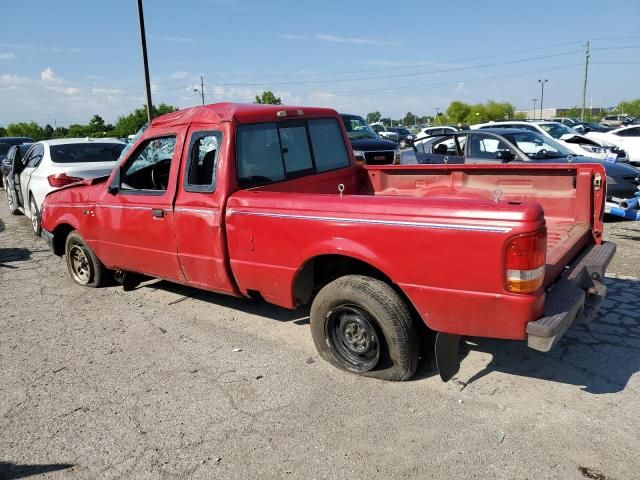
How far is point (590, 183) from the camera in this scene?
169 inches

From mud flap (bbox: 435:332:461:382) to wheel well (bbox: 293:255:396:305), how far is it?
568mm

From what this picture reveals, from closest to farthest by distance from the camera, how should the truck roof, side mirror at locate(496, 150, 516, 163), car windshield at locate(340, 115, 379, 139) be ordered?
the truck roof
side mirror at locate(496, 150, 516, 163)
car windshield at locate(340, 115, 379, 139)

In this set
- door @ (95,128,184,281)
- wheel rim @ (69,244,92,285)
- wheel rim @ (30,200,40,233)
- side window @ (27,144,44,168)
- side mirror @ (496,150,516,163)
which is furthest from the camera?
side window @ (27,144,44,168)

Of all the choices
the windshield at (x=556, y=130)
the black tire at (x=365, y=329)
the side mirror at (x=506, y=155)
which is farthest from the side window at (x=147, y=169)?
the windshield at (x=556, y=130)

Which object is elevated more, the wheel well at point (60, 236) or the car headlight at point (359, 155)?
the car headlight at point (359, 155)

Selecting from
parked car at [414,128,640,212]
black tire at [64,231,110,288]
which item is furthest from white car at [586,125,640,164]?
black tire at [64,231,110,288]

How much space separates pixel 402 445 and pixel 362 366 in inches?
32.5

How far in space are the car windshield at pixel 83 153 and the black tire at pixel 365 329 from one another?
6.99 m

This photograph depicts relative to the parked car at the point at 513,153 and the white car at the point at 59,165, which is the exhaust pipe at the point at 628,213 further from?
the white car at the point at 59,165

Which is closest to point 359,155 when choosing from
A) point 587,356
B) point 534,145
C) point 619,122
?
point 534,145

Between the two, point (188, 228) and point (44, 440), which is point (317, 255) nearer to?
point (188, 228)

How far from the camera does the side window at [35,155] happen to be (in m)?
9.54

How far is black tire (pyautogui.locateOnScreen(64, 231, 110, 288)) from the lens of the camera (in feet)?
19.6

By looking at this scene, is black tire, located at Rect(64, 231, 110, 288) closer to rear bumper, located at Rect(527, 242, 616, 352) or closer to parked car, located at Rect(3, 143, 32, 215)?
rear bumper, located at Rect(527, 242, 616, 352)
